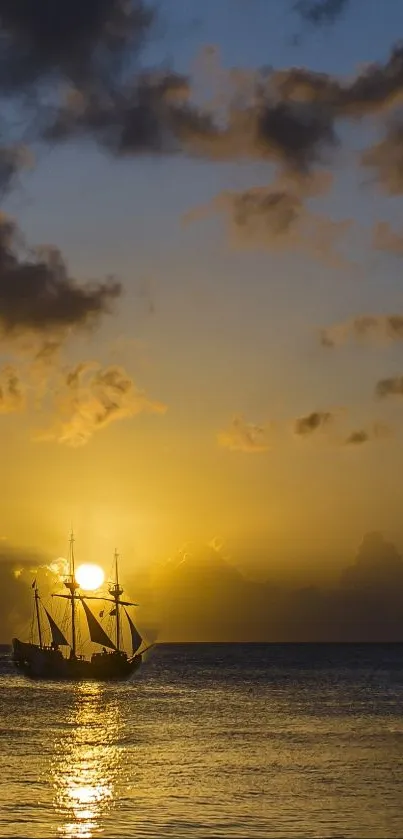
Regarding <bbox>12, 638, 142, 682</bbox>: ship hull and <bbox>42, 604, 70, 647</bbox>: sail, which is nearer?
<bbox>12, 638, 142, 682</bbox>: ship hull

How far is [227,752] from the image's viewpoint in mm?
69375

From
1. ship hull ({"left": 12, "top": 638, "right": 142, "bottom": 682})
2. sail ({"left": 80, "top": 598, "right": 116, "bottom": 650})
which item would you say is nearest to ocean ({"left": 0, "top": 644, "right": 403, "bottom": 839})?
ship hull ({"left": 12, "top": 638, "right": 142, "bottom": 682})

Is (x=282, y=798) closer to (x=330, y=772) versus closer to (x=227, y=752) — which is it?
(x=330, y=772)

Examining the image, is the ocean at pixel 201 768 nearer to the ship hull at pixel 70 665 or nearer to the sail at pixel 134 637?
the ship hull at pixel 70 665

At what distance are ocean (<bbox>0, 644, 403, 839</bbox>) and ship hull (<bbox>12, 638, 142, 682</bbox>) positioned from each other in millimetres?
36274

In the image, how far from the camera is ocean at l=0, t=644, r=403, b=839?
42781mm

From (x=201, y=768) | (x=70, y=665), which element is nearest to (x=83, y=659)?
(x=70, y=665)

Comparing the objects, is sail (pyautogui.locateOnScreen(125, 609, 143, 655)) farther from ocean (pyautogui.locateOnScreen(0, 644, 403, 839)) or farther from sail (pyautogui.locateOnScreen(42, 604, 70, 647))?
ocean (pyautogui.locateOnScreen(0, 644, 403, 839))

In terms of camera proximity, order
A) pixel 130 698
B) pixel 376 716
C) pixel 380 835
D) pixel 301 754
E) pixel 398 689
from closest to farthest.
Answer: pixel 380 835, pixel 301 754, pixel 376 716, pixel 130 698, pixel 398 689

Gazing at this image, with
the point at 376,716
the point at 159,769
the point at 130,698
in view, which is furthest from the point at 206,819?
the point at 130,698

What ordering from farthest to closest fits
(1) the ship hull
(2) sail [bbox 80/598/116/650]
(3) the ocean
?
(2) sail [bbox 80/598/116/650], (1) the ship hull, (3) the ocean

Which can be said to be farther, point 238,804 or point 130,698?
point 130,698

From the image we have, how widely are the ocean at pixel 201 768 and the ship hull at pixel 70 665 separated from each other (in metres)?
36.3

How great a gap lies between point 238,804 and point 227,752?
22100 mm
